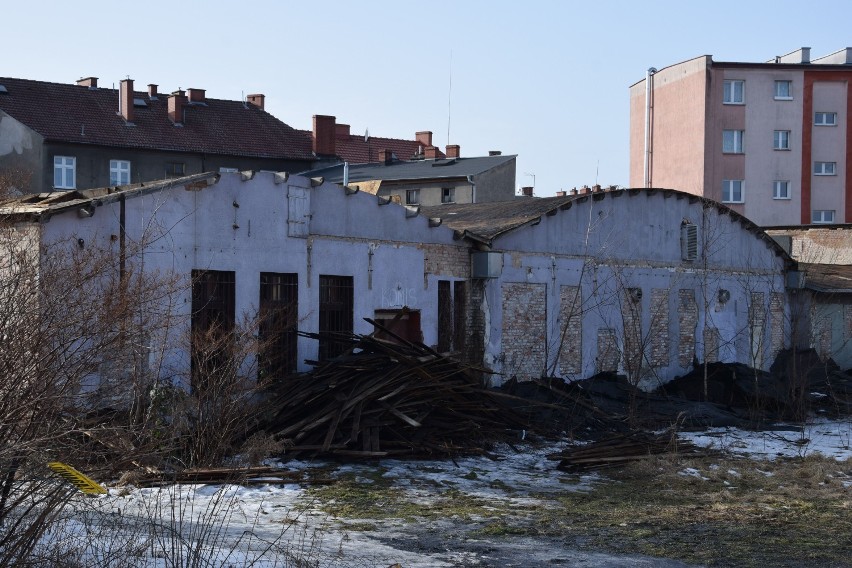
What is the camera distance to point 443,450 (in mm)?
14906

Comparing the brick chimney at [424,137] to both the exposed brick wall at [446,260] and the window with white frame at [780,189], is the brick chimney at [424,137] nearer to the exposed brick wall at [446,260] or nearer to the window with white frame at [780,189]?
the window with white frame at [780,189]

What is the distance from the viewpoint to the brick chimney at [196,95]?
51062mm

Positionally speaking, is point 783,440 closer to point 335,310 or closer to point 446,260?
point 446,260

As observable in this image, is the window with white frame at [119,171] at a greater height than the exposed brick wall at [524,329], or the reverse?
the window with white frame at [119,171]

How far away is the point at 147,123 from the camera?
48.1m

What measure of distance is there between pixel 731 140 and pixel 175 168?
2501 cm

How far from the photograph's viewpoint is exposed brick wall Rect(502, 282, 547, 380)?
A: 21.2m

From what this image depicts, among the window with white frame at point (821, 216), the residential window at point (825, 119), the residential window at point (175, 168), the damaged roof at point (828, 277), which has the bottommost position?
the damaged roof at point (828, 277)

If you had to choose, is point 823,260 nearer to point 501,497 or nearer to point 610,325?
point 610,325

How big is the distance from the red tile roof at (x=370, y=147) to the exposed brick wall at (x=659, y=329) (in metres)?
35.7

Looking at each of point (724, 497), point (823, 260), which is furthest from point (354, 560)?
point (823, 260)

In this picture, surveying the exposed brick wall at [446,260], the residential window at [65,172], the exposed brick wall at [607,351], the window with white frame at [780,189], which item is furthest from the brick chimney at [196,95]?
the exposed brick wall at [446,260]

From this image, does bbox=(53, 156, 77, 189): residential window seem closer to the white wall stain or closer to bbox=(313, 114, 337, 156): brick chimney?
the white wall stain

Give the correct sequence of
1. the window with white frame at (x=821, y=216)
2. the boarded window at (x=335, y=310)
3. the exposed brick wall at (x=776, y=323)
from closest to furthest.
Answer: the boarded window at (x=335, y=310)
the exposed brick wall at (x=776, y=323)
the window with white frame at (x=821, y=216)
